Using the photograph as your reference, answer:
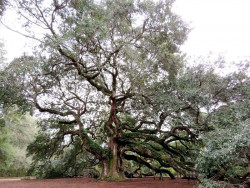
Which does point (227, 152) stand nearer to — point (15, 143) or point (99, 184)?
point (99, 184)

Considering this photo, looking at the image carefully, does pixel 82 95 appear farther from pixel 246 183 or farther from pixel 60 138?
pixel 246 183

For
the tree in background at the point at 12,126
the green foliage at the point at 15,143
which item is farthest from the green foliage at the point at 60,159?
the green foliage at the point at 15,143

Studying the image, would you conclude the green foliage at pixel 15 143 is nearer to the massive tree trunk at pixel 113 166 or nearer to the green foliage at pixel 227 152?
the massive tree trunk at pixel 113 166

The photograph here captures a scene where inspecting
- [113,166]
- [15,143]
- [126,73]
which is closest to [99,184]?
[113,166]

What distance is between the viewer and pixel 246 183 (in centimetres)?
493

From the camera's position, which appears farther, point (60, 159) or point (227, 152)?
point (60, 159)

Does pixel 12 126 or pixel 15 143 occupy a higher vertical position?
pixel 12 126

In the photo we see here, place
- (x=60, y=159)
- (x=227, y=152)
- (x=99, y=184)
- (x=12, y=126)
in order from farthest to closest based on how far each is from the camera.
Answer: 1. (x=12, y=126)
2. (x=60, y=159)
3. (x=99, y=184)
4. (x=227, y=152)

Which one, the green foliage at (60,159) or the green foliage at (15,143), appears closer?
the green foliage at (60,159)

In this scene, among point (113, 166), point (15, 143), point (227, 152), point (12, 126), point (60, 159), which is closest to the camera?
point (227, 152)

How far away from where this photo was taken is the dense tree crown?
6.52 metres

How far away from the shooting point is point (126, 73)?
8.01m

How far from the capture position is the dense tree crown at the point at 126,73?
21.4 ft

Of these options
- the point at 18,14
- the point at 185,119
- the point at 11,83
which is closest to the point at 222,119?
the point at 185,119
